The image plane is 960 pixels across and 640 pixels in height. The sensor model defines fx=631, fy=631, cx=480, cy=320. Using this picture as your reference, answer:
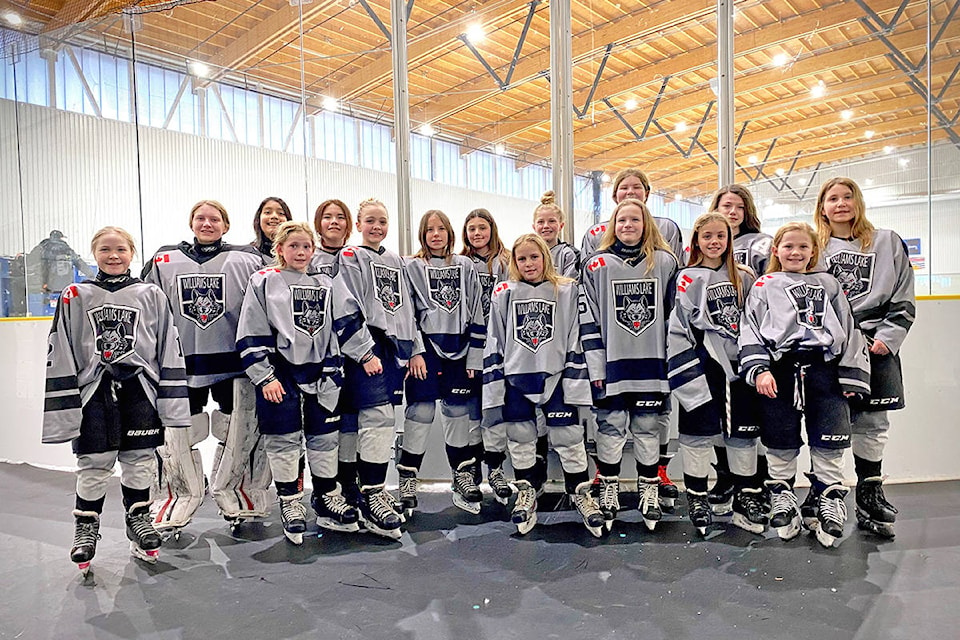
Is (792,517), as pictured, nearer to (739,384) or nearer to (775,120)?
(739,384)

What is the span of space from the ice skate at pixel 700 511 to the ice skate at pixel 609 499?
29 centimetres

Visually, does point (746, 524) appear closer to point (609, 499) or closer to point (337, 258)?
point (609, 499)

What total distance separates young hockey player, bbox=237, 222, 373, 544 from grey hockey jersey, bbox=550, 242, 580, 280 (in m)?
Answer: 0.96

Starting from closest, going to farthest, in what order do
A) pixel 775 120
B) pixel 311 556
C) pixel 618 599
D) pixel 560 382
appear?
1. pixel 618 599
2. pixel 311 556
3. pixel 560 382
4. pixel 775 120

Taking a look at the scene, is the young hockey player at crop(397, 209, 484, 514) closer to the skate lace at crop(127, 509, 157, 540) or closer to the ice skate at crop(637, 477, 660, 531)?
the ice skate at crop(637, 477, 660, 531)

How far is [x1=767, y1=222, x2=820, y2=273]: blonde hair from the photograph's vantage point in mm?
2371

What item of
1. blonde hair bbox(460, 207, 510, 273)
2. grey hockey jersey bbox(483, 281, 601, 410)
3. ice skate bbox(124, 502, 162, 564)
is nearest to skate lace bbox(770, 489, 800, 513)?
grey hockey jersey bbox(483, 281, 601, 410)

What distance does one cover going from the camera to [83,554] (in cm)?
217

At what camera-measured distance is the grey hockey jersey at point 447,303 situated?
286 cm

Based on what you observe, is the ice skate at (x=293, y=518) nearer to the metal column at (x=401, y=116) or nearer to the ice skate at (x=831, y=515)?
the metal column at (x=401, y=116)

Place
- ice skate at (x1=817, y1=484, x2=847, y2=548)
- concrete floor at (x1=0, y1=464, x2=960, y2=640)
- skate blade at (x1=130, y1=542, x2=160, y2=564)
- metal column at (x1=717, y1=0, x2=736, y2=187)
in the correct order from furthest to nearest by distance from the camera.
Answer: metal column at (x1=717, y1=0, x2=736, y2=187) < skate blade at (x1=130, y1=542, x2=160, y2=564) < ice skate at (x1=817, y1=484, x2=847, y2=548) < concrete floor at (x1=0, y1=464, x2=960, y2=640)

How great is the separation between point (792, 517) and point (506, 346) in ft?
4.12

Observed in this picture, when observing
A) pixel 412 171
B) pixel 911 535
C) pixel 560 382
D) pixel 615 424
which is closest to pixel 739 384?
pixel 615 424

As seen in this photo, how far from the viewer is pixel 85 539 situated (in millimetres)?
2215
